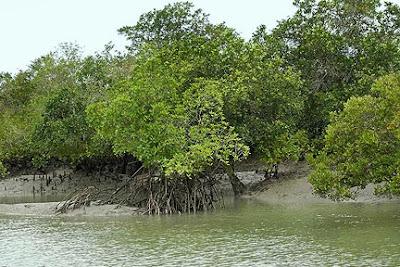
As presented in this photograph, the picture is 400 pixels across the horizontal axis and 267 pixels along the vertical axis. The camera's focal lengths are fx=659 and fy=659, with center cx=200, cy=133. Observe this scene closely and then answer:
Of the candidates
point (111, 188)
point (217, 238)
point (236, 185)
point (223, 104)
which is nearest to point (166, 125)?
point (223, 104)

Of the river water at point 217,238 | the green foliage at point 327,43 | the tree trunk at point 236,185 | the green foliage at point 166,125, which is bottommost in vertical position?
the river water at point 217,238

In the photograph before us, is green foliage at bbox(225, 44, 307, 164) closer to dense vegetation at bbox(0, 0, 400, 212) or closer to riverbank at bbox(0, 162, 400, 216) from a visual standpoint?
dense vegetation at bbox(0, 0, 400, 212)

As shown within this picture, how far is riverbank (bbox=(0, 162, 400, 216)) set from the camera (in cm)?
2719

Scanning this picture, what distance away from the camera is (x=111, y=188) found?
3167 centimetres

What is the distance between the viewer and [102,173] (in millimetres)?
40531

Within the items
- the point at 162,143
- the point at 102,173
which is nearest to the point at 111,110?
the point at 162,143

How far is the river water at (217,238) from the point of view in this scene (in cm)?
1556

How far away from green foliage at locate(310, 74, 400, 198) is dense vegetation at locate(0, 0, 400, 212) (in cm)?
4

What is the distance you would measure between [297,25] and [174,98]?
10.4 meters

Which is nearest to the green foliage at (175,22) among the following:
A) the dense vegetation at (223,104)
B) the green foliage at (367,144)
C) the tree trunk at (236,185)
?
the dense vegetation at (223,104)

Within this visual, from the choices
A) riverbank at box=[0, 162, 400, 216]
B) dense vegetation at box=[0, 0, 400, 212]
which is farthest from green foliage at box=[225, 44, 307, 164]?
riverbank at box=[0, 162, 400, 216]

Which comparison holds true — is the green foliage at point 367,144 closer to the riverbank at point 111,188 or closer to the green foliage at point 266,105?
the riverbank at point 111,188

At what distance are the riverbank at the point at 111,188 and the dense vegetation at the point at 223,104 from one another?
108cm

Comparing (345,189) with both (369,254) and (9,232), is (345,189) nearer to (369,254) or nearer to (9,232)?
(369,254)
